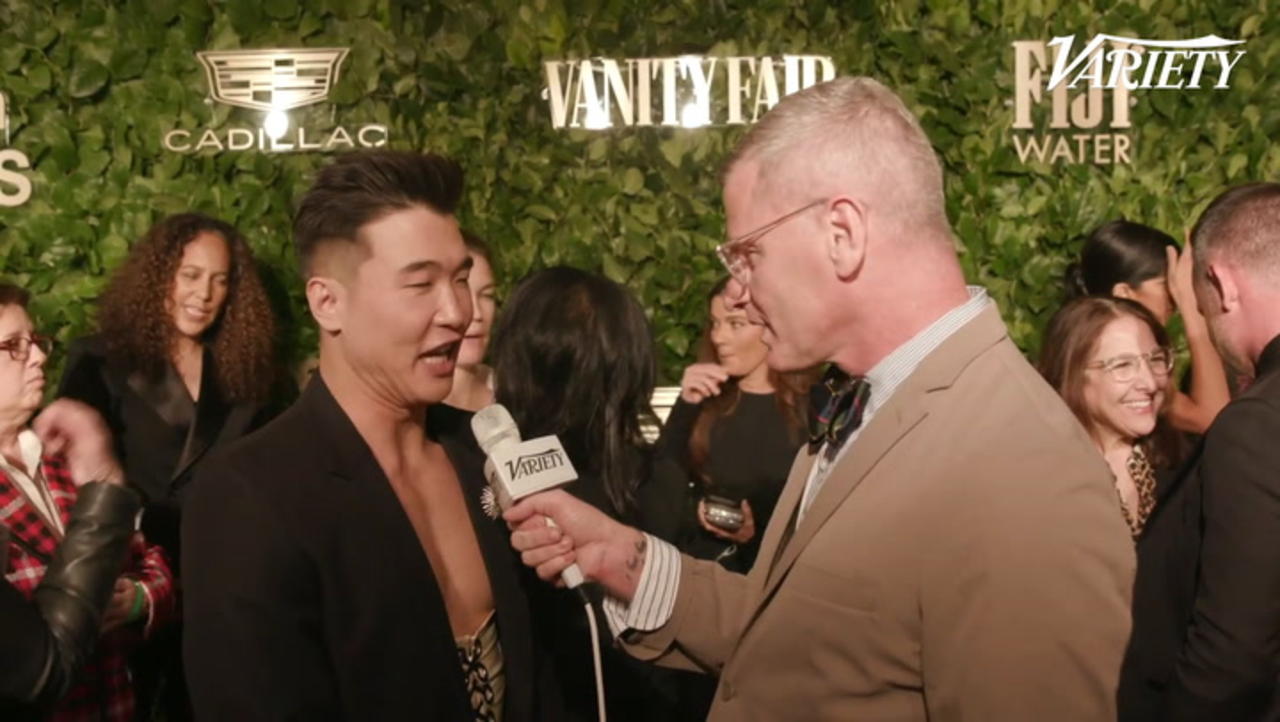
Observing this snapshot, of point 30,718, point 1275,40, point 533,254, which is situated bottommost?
point 30,718

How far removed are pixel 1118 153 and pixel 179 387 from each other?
3.29 meters

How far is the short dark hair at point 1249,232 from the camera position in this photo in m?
2.35

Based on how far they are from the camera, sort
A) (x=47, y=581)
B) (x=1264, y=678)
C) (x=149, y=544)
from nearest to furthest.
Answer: (x=1264, y=678), (x=47, y=581), (x=149, y=544)

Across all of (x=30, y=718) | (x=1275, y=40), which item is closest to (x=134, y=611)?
(x=30, y=718)

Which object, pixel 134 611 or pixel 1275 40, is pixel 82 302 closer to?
pixel 134 611

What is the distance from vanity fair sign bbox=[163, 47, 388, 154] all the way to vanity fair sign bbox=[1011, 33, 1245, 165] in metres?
2.27

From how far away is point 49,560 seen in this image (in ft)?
8.41

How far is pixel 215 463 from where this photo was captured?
1.85 metres

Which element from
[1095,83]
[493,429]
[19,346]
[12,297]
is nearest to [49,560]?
[19,346]

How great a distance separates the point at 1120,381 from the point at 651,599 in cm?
174

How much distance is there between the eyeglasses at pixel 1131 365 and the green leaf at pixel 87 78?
3.30 meters

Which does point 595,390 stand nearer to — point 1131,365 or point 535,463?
point 535,463

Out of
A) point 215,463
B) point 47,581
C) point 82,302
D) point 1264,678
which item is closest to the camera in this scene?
point 215,463

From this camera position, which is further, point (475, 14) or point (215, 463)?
point (475, 14)
